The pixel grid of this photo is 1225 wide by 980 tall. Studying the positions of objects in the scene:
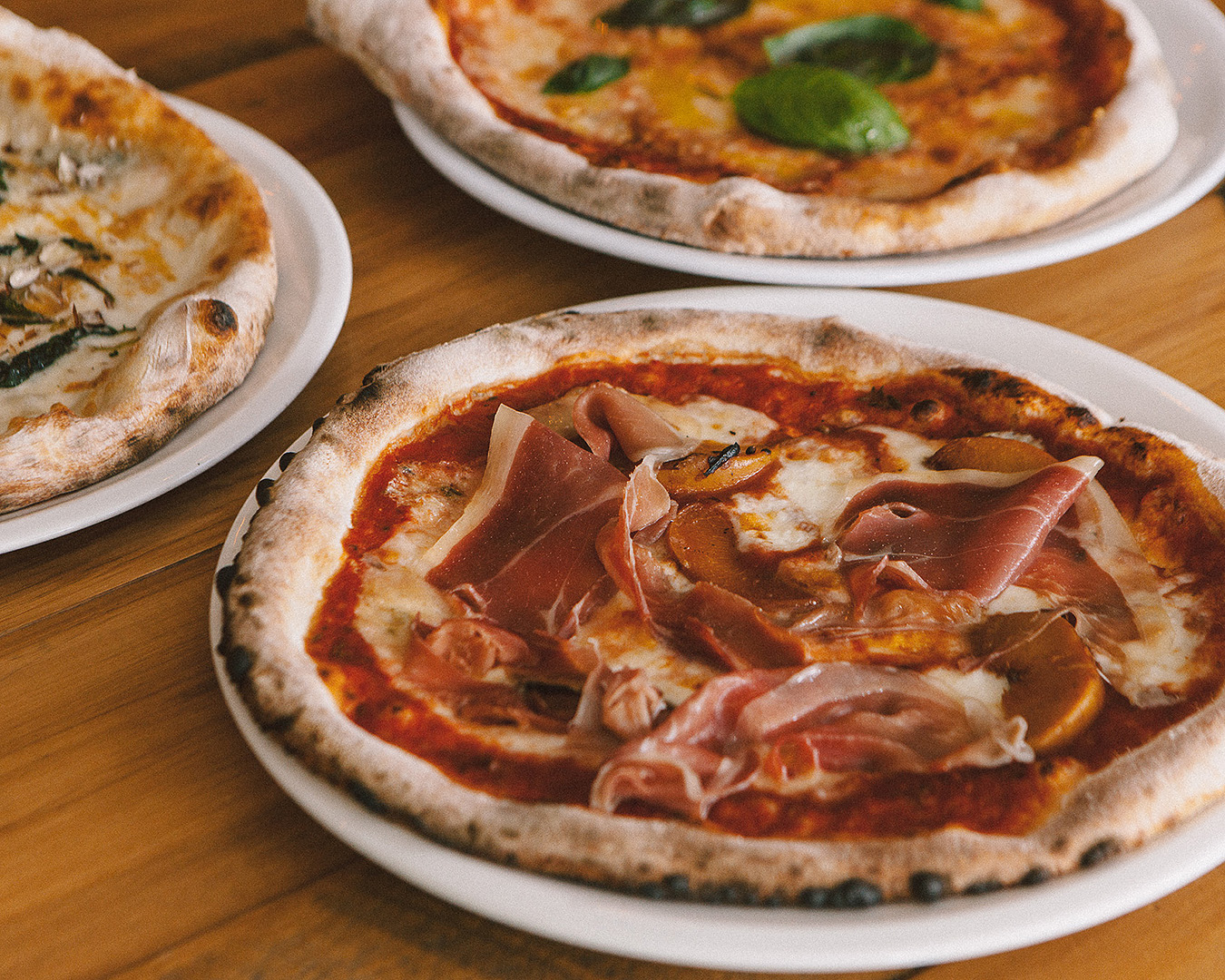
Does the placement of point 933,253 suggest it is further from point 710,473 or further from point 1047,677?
point 1047,677

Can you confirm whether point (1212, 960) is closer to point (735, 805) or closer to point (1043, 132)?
point (735, 805)

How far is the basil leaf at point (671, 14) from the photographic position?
3.22 metres

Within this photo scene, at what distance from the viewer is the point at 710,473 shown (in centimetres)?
177

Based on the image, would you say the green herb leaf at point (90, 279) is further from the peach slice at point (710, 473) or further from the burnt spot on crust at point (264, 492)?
the peach slice at point (710, 473)

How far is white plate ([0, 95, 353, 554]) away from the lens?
5.90 ft

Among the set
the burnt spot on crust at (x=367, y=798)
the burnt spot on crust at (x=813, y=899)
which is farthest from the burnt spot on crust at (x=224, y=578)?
the burnt spot on crust at (x=813, y=899)

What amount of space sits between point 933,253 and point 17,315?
1751 millimetres

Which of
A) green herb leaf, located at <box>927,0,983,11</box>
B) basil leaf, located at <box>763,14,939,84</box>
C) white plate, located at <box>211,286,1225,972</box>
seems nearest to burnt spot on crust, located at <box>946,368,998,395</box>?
white plate, located at <box>211,286,1225,972</box>

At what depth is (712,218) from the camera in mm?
2348

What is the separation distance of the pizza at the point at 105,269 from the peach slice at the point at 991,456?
1.18 meters

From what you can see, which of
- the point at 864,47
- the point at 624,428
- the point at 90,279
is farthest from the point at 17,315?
the point at 864,47

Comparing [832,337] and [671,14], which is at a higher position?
[671,14]

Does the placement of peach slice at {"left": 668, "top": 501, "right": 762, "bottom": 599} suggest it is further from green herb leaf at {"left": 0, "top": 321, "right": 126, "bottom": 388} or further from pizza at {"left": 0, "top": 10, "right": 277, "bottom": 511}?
green herb leaf at {"left": 0, "top": 321, "right": 126, "bottom": 388}

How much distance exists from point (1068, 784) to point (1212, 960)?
25 centimetres
